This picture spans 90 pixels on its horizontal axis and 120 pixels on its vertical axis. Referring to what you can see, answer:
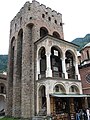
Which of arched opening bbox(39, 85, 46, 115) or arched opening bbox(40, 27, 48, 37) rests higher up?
arched opening bbox(40, 27, 48, 37)

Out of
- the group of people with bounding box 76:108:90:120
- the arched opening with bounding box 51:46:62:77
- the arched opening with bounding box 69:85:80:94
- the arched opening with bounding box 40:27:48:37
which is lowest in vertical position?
the group of people with bounding box 76:108:90:120

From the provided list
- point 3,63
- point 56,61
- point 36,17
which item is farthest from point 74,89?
point 3,63

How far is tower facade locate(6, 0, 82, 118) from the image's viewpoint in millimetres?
20109

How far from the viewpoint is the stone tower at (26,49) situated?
21016mm

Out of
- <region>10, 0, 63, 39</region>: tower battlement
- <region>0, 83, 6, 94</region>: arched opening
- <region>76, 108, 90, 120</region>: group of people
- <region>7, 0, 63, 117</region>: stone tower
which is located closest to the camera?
<region>76, 108, 90, 120</region>: group of people

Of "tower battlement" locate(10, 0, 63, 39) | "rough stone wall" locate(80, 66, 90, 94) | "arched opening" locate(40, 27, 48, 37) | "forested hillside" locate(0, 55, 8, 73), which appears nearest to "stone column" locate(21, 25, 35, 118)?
"tower battlement" locate(10, 0, 63, 39)

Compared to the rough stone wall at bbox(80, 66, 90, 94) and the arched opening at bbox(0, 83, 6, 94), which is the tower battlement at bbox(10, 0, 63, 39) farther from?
the arched opening at bbox(0, 83, 6, 94)

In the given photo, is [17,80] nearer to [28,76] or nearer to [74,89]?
[28,76]

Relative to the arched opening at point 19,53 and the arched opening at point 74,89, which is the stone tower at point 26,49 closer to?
the arched opening at point 19,53

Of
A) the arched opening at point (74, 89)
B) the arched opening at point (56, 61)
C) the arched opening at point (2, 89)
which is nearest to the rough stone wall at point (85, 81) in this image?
the arched opening at point (74, 89)

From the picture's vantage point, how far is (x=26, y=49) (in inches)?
897

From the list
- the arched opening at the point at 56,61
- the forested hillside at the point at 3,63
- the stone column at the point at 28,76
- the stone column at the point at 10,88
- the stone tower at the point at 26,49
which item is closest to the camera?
the stone column at the point at 28,76

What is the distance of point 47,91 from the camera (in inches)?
726

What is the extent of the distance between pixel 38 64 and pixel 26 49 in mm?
2915
